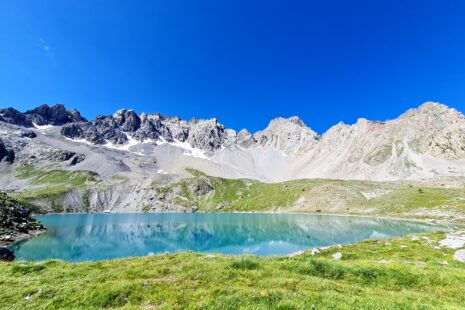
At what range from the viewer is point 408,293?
15.4 metres

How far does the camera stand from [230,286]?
1477 centimetres

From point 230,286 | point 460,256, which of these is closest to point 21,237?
point 230,286

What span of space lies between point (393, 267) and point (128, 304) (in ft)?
59.1

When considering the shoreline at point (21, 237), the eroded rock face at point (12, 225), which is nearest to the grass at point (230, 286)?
the shoreline at point (21, 237)

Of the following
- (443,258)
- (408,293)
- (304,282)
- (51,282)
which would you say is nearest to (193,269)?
(304,282)

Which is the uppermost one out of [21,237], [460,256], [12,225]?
[460,256]

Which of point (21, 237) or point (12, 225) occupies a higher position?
point (12, 225)

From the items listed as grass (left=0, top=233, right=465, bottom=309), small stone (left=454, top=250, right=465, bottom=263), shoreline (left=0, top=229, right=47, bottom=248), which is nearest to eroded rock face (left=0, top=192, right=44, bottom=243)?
shoreline (left=0, top=229, right=47, bottom=248)

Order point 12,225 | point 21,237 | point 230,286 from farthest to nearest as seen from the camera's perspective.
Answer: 1. point 12,225
2. point 21,237
3. point 230,286

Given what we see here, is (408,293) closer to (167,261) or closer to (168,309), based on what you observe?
(168,309)

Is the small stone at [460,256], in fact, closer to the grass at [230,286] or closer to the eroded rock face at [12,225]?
the grass at [230,286]

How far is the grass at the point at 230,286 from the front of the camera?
1300cm

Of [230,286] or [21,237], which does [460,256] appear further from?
[21,237]

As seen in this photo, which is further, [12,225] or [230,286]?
[12,225]
